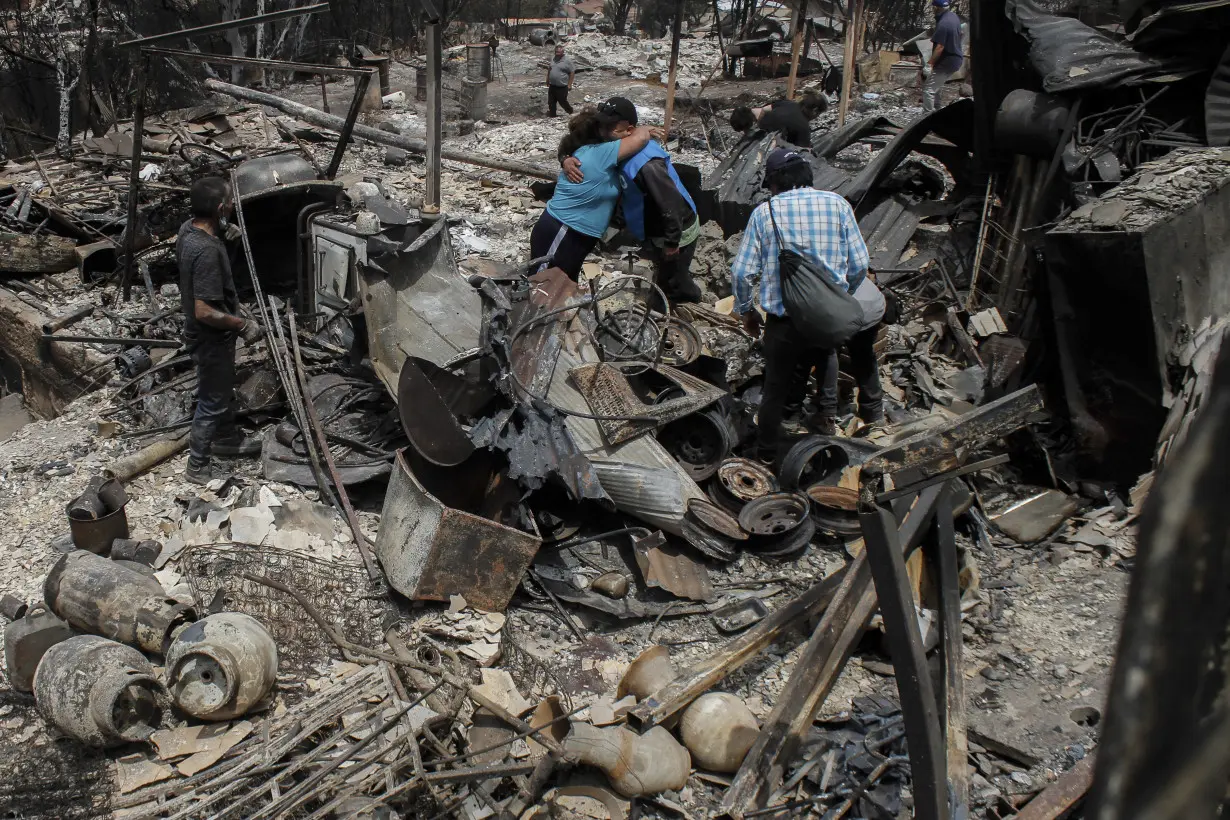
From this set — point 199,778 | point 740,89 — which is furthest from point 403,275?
A: point 740,89

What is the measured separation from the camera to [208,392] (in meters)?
5.23

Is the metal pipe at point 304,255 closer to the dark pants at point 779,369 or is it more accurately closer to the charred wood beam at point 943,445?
the dark pants at point 779,369

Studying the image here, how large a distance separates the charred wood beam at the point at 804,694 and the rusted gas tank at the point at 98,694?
221 cm

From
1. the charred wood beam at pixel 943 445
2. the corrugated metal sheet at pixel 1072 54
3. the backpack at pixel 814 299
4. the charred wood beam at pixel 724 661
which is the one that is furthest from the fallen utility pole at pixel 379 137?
the charred wood beam at pixel 943 445

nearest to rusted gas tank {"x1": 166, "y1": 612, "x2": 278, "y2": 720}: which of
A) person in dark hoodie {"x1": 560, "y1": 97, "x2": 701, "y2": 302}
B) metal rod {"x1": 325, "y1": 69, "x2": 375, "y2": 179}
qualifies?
person in dark hoodie {"x1": 560, "y1": 97, "x2": 701, "y2": 302}

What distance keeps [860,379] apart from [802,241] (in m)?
1.24

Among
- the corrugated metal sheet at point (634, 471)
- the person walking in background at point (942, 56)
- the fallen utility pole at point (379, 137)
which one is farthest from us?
the person walking in background at point (942, 56)

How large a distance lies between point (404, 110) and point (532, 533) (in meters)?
12.3

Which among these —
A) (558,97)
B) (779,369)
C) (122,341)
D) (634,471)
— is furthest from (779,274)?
(558,97)

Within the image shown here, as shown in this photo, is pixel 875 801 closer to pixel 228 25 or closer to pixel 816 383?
pixel 816 383

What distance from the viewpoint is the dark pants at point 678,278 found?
7.04m

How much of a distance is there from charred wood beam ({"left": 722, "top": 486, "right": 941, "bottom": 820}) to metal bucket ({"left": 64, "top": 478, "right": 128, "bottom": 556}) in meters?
3.27

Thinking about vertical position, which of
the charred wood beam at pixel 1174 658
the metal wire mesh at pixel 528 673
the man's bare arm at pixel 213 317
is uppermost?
the charred wood beam at pixel 1174 658

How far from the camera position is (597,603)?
4.39 m
